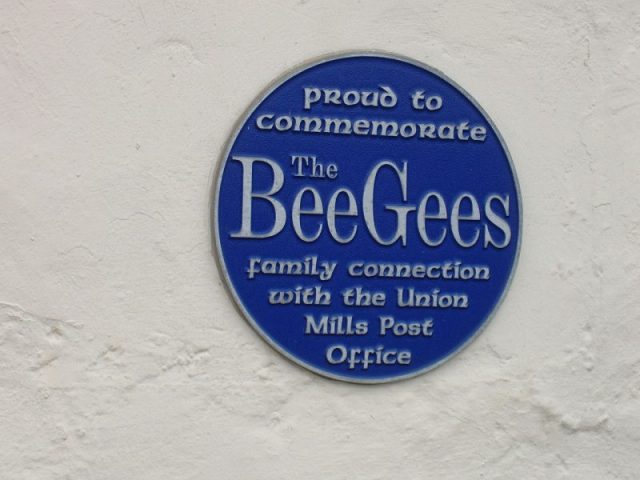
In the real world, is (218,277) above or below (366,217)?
below

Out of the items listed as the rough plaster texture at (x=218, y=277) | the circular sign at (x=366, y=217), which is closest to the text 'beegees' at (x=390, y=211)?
the circular sign at (x=366, y=217)

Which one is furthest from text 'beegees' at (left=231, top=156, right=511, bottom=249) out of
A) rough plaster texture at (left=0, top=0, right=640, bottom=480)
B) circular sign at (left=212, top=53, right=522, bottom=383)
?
rough plaster texture at (left=0, top=0, right=640, bottom=480)

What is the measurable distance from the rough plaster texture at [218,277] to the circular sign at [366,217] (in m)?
0.07

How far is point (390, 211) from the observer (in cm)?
386

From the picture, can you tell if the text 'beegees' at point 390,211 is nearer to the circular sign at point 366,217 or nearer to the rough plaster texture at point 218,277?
the circular sign at point 366,217

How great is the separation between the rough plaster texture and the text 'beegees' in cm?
14

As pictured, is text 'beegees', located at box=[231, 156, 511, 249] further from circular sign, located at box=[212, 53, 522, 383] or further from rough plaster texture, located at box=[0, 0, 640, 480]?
rough plaster texture, located at box=[0, 0, 640, 480]

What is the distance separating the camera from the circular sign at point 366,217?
148 inches

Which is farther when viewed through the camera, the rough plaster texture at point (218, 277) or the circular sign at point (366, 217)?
the circular sign at point (366, 217)

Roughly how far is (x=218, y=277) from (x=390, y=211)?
66 centimetres

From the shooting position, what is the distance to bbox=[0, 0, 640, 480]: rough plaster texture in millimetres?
3607

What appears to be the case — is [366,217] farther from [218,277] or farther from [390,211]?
[218,277]

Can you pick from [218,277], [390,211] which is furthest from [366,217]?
[218,277]

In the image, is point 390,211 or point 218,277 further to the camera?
point 390,211
